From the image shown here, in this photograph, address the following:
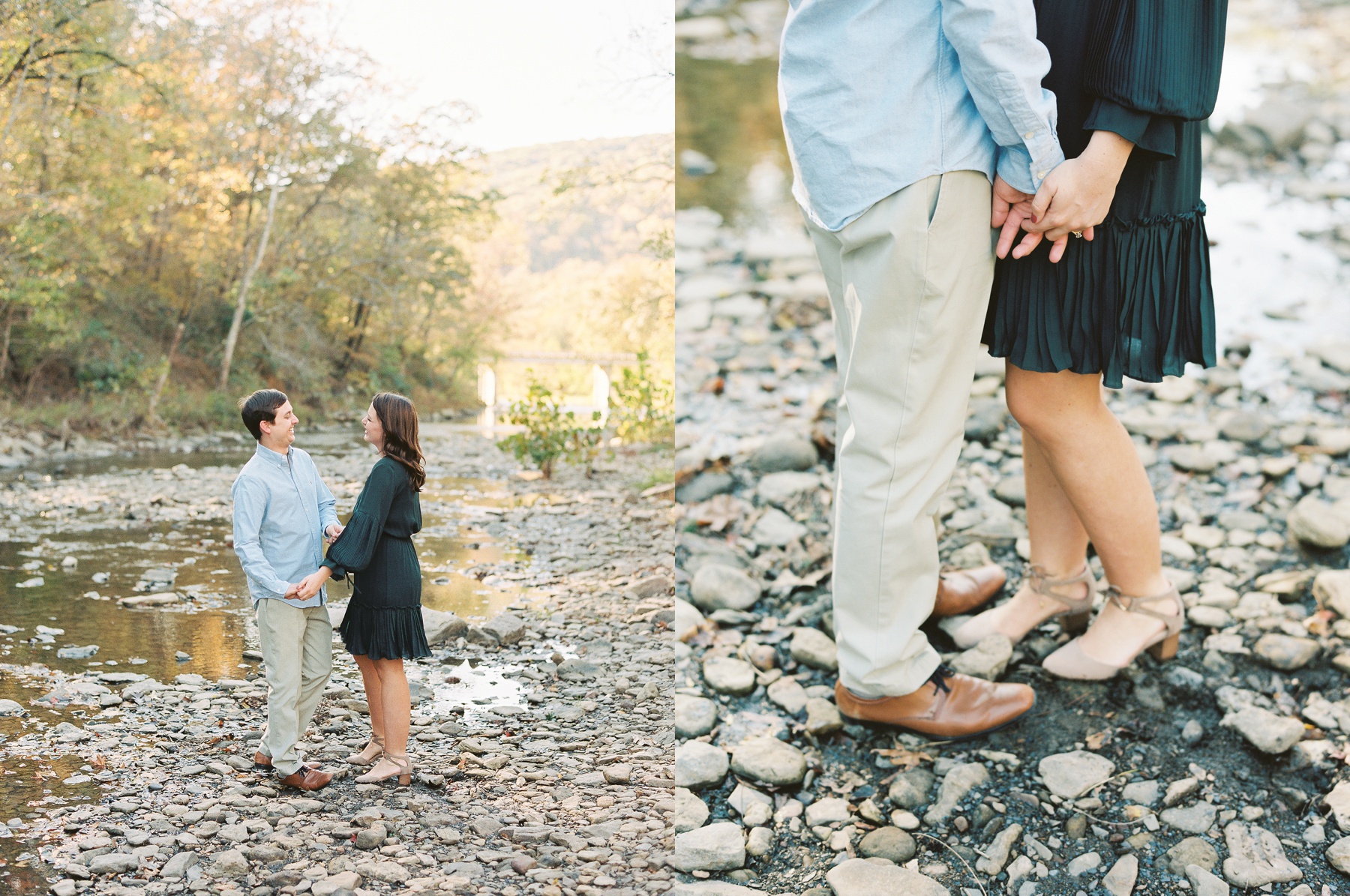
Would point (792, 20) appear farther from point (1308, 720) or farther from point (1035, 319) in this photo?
point (1308, 720)

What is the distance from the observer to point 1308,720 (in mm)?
1929

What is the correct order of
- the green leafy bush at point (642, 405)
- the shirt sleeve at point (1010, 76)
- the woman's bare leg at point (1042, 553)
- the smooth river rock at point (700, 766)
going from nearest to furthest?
the shirt sleeve at point (1010, 76)
the smooth river rock at point (700, 766)
the woman's bare leg at point (1042, 553)
the green leafy bush at point (642, 405)

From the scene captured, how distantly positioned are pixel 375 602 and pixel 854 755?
0.95 m

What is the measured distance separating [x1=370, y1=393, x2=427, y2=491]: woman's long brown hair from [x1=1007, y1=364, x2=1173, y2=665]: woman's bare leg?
110 centimetres

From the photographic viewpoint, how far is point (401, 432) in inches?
71.9

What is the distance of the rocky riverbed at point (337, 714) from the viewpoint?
1495 millimetres

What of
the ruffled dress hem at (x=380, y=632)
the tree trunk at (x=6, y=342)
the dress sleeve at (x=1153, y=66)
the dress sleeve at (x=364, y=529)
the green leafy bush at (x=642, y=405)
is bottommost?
the ruffled dress hem at (x=380, y=632)

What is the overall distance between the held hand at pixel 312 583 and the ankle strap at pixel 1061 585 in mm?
1468

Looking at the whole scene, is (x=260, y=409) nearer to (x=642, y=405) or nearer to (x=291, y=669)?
(x=291, y=669)

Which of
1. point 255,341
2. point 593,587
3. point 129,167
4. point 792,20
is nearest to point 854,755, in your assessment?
point 593,587

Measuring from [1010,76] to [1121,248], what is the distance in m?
0.42

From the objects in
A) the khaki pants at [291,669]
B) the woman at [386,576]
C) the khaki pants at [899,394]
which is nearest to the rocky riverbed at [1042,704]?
the khaki pants at [899,394]

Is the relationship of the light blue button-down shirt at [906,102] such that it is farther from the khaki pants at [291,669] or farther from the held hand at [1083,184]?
the khaki pants at [291,669]

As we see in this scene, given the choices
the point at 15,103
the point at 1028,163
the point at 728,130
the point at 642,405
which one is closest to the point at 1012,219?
the point at 1028,163
